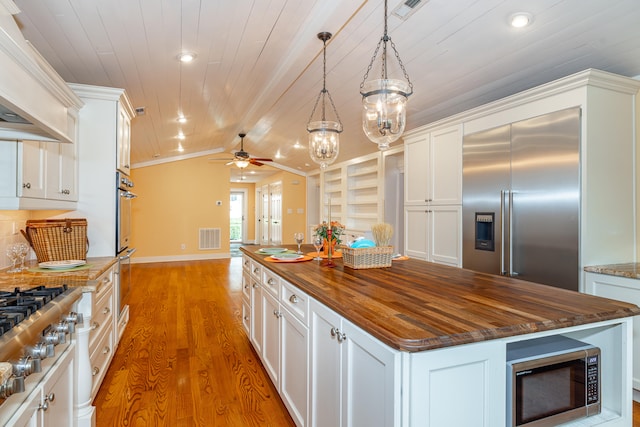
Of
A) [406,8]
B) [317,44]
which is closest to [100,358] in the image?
[317,44]

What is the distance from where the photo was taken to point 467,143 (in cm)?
342

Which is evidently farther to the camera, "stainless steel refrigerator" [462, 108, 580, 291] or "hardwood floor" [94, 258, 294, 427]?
"stainless steel refrigerator" [462, 108, 580, 291]

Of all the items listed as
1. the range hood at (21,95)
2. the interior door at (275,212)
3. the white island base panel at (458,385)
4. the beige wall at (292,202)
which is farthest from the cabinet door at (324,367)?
the interior door at (275,212)

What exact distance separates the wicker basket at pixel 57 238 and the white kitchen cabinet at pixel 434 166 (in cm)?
326

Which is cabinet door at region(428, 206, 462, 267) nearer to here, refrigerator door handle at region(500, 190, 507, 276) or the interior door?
refrigerator door handle at region(500, 190, 507, 276)

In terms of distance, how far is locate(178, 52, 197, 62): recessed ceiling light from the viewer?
292 cm

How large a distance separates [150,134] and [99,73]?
294 centimetres

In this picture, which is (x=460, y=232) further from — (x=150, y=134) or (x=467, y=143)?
(x=150, y=134)

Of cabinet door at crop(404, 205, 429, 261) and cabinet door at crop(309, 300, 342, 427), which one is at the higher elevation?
cabinet door at crop(404, 205, 429, 261)

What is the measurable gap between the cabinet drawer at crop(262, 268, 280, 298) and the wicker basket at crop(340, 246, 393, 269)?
454mm

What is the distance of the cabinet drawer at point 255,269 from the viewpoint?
9.06 feet

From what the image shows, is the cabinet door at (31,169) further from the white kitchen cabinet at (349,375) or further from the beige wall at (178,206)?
the beige wall at (178,206)

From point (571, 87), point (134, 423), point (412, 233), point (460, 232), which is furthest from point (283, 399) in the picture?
point (571, 87)

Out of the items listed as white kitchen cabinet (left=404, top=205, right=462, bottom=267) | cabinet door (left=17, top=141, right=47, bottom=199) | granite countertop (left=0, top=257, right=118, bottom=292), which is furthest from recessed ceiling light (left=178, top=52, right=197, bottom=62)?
white kitchen cabinet (left=404, top=205, right=462, bottom=267)
